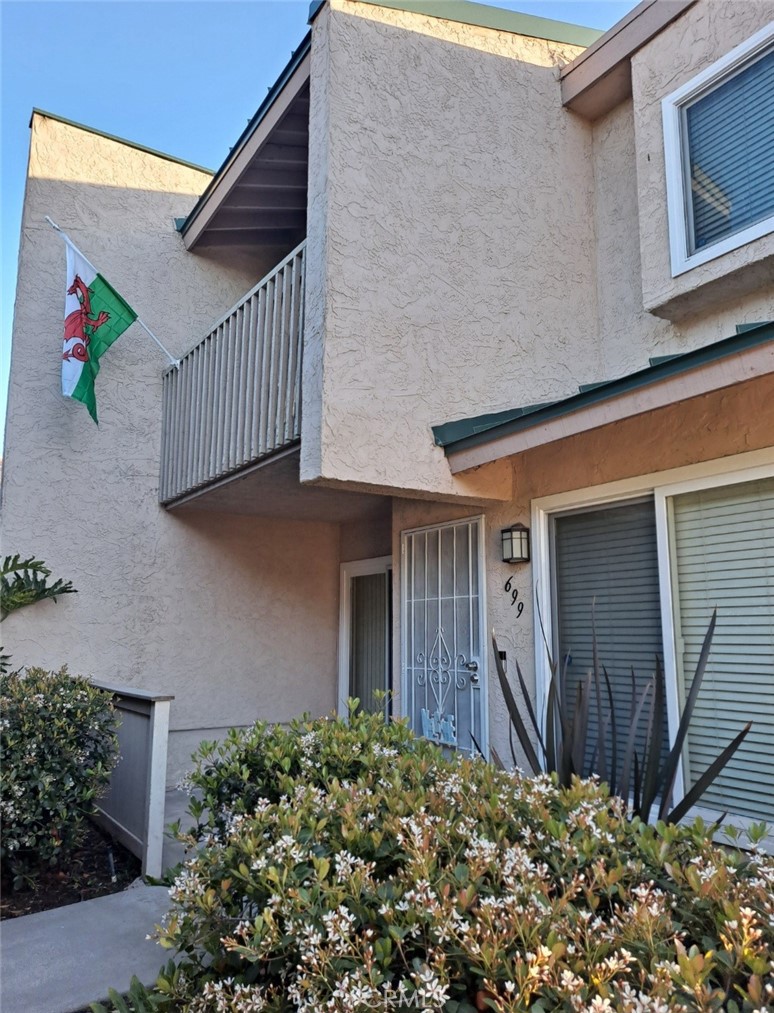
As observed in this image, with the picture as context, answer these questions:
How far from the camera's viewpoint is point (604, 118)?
252 inches

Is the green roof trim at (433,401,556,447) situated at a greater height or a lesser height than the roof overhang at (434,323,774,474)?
greater

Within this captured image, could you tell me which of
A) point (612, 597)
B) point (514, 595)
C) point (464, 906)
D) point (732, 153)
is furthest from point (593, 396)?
point (464, 906)

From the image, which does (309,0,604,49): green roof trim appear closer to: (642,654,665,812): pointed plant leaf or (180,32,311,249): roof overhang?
(180,32,311,249): roof overhang

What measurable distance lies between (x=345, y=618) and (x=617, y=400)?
579cm

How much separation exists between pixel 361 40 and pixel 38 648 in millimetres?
6347

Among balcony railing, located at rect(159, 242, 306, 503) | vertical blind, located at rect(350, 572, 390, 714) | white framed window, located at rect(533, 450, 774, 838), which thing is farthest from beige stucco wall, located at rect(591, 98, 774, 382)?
vertical blind, located at rect(350, 572, 390, 714)

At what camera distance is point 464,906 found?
1625mm

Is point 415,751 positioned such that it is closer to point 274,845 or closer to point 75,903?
point 274,845

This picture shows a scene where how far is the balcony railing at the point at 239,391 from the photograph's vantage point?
5.71m

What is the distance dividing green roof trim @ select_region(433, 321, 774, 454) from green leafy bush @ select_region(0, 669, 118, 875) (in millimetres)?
3247

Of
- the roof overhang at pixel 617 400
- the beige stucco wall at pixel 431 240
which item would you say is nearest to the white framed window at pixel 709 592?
the roof overhang at pixel 617 400

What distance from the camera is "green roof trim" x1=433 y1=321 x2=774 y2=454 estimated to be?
11.0 feet

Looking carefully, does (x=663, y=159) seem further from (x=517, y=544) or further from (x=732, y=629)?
(x=732, y=629)

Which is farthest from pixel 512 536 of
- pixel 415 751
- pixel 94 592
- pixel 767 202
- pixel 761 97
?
pixel 94 592
